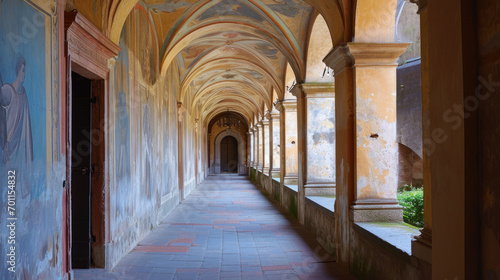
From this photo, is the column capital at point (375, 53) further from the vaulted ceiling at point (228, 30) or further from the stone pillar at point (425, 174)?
the stone pillar at point (425, 174)

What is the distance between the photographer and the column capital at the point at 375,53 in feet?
14.9

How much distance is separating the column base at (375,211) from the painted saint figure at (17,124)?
11.5 ft

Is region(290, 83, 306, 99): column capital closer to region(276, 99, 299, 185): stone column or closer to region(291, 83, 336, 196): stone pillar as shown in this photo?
region(291, 83, 336, 196): stone pillar

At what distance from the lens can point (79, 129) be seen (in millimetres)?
4633

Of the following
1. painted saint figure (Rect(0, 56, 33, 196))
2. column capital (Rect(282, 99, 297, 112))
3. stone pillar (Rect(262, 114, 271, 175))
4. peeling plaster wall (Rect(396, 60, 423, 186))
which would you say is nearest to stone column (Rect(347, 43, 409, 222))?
painted saint figure (Rect(0, 56, 33, 196))

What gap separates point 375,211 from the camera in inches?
178

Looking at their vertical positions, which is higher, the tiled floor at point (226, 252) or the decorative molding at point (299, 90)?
the decorative molding at point (299, 90)

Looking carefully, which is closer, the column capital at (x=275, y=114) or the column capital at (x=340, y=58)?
the column capital at (x=340, y=58)

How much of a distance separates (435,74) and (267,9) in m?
5.86

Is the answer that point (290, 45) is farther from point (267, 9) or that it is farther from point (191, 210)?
point (191, 210)

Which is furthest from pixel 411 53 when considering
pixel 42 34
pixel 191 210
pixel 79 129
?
pixel 42 34

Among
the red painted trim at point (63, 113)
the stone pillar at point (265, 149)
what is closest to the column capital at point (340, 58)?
the red painted trim at point (63, 113)

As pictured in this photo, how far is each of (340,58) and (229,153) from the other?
2899 cm

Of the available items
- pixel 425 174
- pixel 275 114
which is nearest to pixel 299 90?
pixel 425 174
